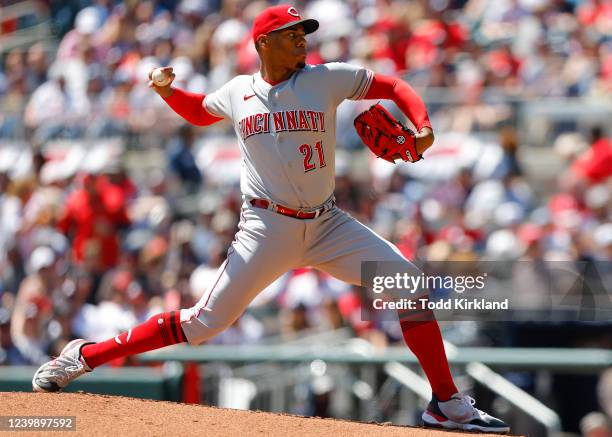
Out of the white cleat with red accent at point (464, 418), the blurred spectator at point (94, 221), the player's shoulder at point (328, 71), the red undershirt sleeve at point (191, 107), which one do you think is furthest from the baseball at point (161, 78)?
the blurred spectator at point (94, 221)

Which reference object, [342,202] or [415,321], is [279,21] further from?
[342,202]

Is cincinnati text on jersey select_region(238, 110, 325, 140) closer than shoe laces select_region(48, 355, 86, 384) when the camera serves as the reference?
Yes

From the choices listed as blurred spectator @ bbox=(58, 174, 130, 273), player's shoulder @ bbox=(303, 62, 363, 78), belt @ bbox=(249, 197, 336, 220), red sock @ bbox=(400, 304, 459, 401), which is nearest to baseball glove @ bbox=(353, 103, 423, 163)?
player's shoulder @ bbox=(303, 62, 363, 78)

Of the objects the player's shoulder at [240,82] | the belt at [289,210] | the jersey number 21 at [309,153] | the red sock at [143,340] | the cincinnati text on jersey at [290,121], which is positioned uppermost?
the player's shoulder at [240,82]

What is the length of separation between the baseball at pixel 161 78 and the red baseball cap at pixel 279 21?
1.76ft

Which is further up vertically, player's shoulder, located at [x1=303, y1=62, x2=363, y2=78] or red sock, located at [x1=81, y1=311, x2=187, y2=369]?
player's shoulder, located at [x1=303, y1=62, x2=363, y2=78]

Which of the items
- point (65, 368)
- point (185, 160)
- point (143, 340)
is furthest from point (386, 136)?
point (185, 160)

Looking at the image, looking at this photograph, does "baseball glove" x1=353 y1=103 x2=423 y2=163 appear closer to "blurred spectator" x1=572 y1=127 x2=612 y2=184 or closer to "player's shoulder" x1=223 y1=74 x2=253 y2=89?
"player's shoulder" x1=223 y1=74 x2=253 y2=89

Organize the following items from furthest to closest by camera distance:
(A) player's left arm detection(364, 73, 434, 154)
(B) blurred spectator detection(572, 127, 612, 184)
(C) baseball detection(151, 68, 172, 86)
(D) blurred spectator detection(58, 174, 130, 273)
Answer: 1. (D) blurred spectator detection(58, 174, 130, 273)
2. (B) blurred spectator detection(572, 127, 612, 184)
3. (C) baseball detection(151, 68, 172, 86)
4. (A) player's left arm detection(364, 73, 434, 154)

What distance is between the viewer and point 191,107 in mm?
5562

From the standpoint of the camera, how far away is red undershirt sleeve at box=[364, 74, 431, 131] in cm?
507

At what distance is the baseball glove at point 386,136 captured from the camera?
5109 millimetres

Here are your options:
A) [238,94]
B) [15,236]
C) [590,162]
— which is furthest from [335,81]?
[15,236]

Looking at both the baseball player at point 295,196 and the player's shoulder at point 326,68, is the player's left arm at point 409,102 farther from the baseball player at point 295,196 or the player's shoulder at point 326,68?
the player's shoulder at point 326,68
